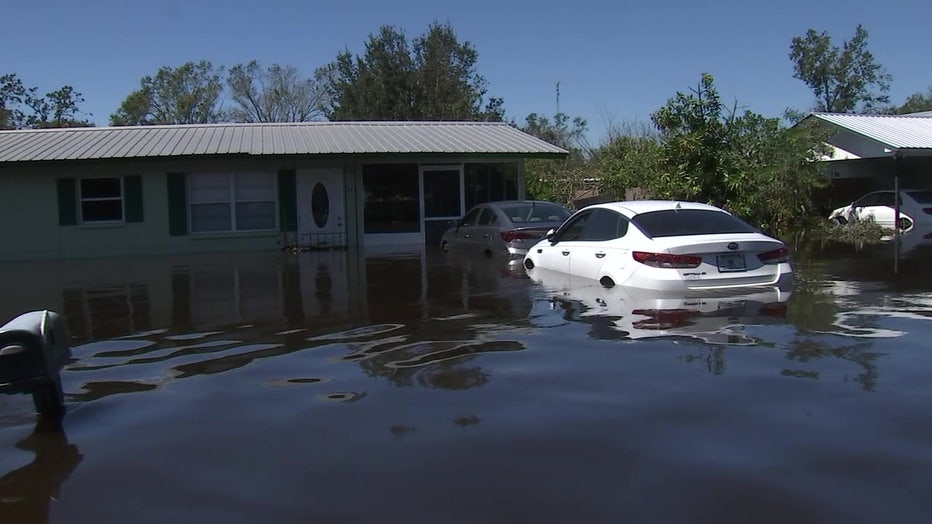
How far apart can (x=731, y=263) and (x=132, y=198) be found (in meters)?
17.0

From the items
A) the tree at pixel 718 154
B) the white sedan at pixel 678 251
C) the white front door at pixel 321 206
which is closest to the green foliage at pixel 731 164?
the tree at pixel 718 154

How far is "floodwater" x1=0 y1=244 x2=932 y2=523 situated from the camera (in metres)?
4.48

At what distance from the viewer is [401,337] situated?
8.95 metres

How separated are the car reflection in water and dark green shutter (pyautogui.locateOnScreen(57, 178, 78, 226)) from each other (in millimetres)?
15737

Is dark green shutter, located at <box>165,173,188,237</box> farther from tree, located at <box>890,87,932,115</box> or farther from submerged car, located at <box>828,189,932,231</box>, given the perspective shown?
tree, located at <box>890,87,932,115</box>

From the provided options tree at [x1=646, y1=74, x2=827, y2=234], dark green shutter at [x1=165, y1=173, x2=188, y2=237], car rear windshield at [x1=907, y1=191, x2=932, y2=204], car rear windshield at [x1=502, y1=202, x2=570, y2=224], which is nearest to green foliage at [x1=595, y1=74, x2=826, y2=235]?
tree at [x1=646, y1=74, x2=827, y2=234]

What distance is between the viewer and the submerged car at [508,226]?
15.7m

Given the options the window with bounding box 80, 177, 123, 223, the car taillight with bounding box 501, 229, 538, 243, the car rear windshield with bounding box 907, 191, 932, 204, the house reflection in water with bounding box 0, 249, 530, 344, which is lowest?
the house reflection in water with bounding box 0, 249, 530, 344

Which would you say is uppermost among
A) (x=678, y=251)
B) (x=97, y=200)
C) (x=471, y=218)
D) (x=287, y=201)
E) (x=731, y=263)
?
(x=97, y=200)

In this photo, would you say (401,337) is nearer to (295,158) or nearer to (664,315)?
(664,315)

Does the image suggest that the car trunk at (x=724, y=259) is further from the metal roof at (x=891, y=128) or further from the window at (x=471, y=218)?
the metal roof at (x=891, y=128)

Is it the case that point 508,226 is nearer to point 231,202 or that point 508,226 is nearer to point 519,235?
point 519,235

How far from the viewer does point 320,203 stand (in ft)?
77.3

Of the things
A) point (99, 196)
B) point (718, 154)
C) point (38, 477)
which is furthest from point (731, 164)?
point (38, 477)
